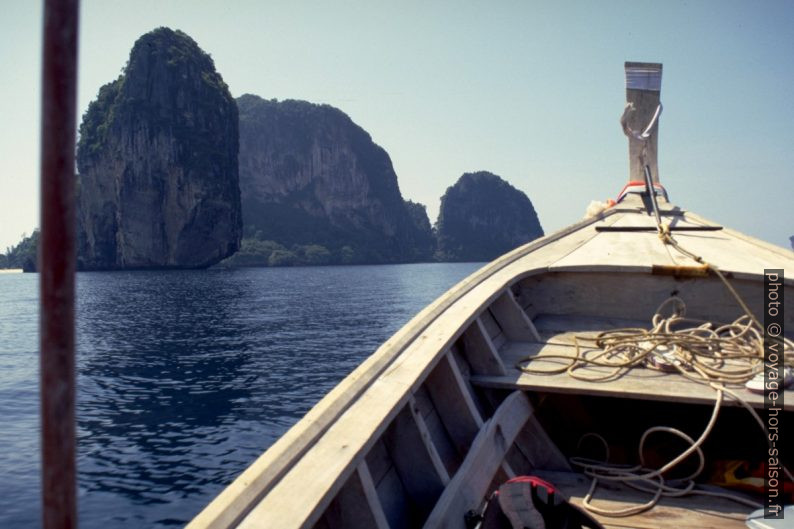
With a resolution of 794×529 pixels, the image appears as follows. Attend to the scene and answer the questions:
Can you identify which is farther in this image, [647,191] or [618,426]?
[647,191]

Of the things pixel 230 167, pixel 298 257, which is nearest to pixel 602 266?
pixel 230 167

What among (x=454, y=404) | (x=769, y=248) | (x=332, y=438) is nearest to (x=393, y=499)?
(x=332, y=438)

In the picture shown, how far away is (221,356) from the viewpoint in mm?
21500

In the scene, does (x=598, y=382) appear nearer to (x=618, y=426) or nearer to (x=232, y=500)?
(x=618, y=426)

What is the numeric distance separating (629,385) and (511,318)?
125cm

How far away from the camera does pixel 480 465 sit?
8.16ft

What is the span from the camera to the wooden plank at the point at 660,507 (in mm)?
2699

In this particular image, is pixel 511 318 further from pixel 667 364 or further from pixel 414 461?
pixel 414 461

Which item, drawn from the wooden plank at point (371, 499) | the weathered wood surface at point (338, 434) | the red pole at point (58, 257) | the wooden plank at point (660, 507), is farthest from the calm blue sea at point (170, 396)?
the red pole at point (58, 257)

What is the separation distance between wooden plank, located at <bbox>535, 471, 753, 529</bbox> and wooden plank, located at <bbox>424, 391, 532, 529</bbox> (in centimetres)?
42

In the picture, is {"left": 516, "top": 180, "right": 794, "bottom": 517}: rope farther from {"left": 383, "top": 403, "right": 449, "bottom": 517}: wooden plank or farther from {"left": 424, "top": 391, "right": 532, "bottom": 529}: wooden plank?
{"left": 383, "top": 403, "right": 449, "bottom": 517}: wooden plank

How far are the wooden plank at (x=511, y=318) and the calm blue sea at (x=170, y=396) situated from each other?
592 cm

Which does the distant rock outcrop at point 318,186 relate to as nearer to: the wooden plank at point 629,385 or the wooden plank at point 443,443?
the wooden plank at point 629,385

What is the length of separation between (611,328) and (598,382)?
1.36 metres
